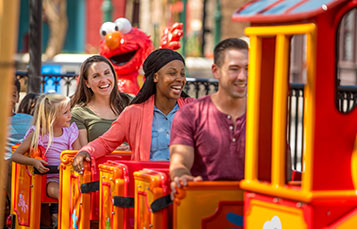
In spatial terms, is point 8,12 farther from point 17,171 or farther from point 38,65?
point 38,65

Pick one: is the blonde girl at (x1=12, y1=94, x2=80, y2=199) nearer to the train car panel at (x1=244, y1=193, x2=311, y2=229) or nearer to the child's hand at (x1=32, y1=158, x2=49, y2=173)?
the child's hand at (x1=32, y1=158, x2=49, y2=173)

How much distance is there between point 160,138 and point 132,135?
7.3 inches

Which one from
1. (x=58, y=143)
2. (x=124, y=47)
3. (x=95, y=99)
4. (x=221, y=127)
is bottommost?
(x=58, y=143)

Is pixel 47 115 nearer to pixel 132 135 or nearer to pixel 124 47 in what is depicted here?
pixel 132 135

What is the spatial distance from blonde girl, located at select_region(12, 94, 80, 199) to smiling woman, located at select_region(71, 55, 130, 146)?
0.40 feet

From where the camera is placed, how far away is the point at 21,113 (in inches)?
302

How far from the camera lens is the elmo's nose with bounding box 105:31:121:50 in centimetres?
871

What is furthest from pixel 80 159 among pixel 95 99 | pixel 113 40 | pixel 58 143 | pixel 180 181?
pixel 113 40

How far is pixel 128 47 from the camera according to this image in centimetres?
878

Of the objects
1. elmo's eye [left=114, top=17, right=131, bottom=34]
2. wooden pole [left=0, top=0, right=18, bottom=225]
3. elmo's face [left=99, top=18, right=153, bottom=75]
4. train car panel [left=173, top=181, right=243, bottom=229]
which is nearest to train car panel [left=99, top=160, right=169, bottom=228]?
train car panel [left=173, top=181, right=243, bottom=229]

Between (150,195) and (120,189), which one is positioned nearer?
(150,195)

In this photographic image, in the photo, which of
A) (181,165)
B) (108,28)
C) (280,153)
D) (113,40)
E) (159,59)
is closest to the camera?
(280,153)

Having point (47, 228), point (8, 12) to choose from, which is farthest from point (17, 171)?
point (8, 12)

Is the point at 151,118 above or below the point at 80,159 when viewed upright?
above
